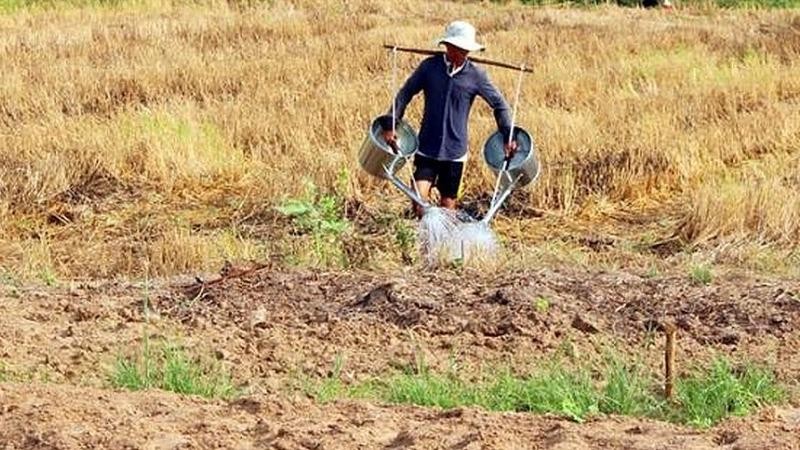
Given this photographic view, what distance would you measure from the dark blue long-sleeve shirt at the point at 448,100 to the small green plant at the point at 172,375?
2.85m

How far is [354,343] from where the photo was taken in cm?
587

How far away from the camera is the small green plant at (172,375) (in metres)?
5.12

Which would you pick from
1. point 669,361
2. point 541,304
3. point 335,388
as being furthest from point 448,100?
point 669,361

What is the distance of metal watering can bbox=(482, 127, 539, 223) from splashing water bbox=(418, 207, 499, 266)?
0.37 meters

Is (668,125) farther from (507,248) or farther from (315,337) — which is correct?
(315,337)

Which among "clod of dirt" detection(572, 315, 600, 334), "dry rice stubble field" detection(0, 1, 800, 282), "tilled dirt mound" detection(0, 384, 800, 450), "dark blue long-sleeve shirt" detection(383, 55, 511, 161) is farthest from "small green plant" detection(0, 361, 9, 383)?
"dark blue long-sleeve shirt" detection(383, 55, 511, 161)

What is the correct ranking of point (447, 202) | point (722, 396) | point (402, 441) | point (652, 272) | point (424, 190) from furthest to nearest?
1. point (447, 202)
2. point (424, 190)
3. point (652, 272)
4. point (722, 396)
5. point (402, 441)

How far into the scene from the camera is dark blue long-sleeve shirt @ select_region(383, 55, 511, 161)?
316 inches

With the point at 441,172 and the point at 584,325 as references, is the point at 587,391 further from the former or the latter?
the point at 441,172

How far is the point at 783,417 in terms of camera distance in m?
4.56

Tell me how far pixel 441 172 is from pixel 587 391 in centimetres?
352

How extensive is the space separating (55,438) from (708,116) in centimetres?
897

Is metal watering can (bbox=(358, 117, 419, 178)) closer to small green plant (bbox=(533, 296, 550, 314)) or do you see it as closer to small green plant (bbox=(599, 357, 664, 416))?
small green plant (bbox=(533, 296, 550, 314))

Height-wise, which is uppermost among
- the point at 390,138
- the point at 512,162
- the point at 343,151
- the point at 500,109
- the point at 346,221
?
the point at 500,109
